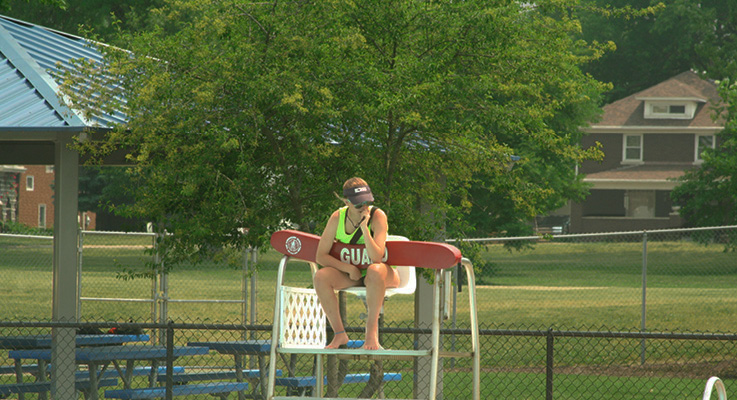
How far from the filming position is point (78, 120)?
8891 mm

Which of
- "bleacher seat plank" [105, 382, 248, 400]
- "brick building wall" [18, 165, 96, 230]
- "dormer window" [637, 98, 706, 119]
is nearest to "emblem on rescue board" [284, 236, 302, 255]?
"bleacher seat plank" [105, 382, 248, 400]

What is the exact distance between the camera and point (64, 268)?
30.5 feet

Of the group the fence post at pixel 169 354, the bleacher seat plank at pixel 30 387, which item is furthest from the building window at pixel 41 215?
the fence post at pixel 169 354

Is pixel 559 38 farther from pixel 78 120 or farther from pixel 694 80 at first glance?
pixel 694 80

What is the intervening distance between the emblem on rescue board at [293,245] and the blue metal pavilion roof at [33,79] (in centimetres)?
386

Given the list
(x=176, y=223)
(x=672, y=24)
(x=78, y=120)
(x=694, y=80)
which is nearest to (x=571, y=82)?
(x=176, y=223)

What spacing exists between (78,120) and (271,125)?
5.83 ft

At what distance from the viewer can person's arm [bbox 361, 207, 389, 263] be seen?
215 inches

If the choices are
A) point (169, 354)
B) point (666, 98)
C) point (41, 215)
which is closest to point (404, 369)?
point (169, 354)

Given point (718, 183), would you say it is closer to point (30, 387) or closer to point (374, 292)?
point (30, 387)

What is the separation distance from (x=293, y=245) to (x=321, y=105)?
3.01 m

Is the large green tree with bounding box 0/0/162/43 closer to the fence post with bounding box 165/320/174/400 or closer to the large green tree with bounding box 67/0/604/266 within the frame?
the large green tree with bounding box 67/0/604/266

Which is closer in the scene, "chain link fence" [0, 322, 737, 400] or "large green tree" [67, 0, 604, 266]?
"chain link fence" [0, 322, 737, 400]

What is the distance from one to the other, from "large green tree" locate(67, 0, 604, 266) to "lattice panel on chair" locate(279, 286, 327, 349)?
2343 mm
